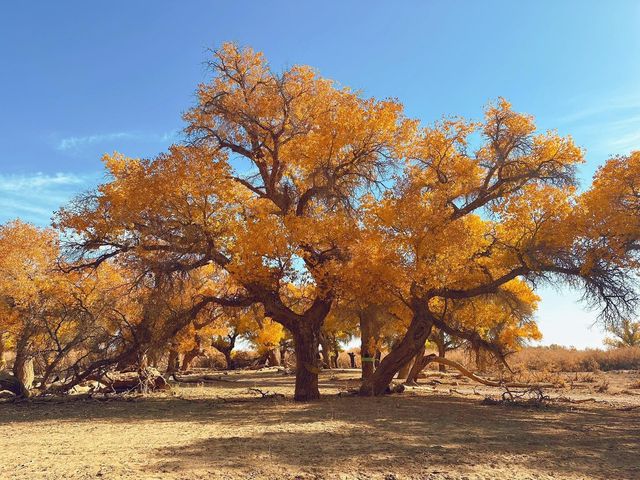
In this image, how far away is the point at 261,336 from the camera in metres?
35.4

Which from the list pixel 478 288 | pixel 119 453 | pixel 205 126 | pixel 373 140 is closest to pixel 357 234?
pixel 373 140

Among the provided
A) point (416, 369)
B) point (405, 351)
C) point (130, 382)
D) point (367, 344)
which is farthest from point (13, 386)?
point (416, 369)

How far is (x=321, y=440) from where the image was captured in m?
8.72

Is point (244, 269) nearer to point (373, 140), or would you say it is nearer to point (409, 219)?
point (409, 219)

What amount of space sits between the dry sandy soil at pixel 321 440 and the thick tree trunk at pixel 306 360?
75 centimetres

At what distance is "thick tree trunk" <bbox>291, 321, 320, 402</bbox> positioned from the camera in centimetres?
1548

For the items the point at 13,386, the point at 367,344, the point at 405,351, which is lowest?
the point at 13,386

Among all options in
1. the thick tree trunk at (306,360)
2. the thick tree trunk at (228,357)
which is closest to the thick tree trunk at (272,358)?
the thick tree trunk at (228,357)

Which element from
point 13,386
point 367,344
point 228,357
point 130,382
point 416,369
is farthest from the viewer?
point 228,357

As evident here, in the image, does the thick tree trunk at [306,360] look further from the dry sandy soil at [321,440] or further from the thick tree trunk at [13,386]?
the thick tree trunk at [13,386]

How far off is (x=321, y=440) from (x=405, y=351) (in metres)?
8.01

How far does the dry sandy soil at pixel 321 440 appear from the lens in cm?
655

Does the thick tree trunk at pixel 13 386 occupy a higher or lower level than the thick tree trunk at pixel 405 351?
lower

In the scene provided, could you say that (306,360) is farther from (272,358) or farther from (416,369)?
(272,358)
